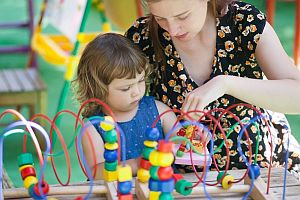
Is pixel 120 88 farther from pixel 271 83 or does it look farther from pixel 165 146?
pixel 165 146

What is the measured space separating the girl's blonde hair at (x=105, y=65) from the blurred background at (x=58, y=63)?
0.55 metres

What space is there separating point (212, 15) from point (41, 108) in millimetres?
1679

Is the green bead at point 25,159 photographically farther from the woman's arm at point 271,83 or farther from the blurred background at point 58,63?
the blurred background at point 58,63

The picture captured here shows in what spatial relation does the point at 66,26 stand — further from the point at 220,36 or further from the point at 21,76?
the point at 220,36

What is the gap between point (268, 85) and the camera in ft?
5.74

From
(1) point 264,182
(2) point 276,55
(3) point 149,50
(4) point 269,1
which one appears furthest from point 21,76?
(1) point 264,182

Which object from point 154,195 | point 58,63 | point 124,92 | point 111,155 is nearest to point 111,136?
point 111,155

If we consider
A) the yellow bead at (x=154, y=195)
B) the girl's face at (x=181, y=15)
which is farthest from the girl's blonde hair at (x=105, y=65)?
the yellow bead at (x=154, y=195)

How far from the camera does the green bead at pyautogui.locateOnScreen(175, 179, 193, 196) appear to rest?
144 cm

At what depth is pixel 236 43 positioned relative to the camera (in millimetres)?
1900

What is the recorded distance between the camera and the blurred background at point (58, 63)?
331 centimetres

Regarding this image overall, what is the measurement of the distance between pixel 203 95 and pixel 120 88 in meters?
0.30

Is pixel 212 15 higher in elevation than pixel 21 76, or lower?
higher

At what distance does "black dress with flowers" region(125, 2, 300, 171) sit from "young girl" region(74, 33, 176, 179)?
3.0 inches
